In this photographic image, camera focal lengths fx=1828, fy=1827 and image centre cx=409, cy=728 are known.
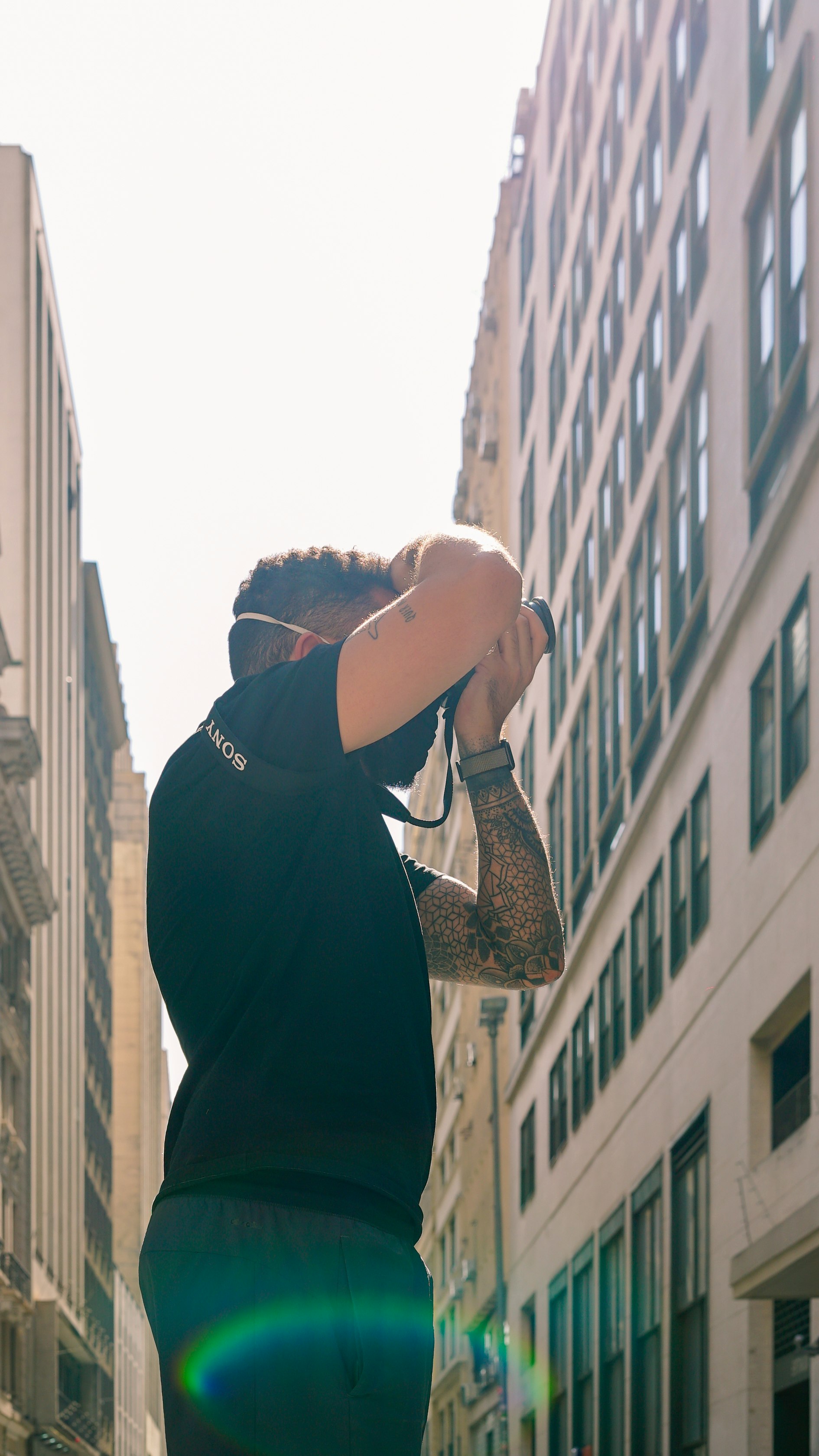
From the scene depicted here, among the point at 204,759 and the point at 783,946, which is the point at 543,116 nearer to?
the point at 783,946

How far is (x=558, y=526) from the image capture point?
4128cm

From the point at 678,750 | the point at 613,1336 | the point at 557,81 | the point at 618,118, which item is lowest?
the point at 613,1336

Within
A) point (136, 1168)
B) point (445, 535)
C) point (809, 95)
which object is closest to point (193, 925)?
point (445, 535)

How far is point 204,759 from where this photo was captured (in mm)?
2799

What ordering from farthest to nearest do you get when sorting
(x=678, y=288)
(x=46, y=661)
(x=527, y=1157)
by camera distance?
(x=46, y=661) → (x=527, y=1157) → (x=678, y=288)

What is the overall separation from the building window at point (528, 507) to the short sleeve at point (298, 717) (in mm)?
43050

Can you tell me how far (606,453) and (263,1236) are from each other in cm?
3232

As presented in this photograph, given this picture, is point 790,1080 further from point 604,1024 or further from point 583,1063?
point 583,1063

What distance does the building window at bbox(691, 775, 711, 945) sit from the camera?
77.2 ft

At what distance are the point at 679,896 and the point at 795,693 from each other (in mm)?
7443

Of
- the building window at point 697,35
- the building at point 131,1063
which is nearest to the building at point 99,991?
the building at point 131,1063

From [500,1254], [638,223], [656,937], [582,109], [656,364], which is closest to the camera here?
[656,937]

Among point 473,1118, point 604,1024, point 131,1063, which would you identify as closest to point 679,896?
point 604,1024

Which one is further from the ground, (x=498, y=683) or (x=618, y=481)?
(x=618, y=481)
